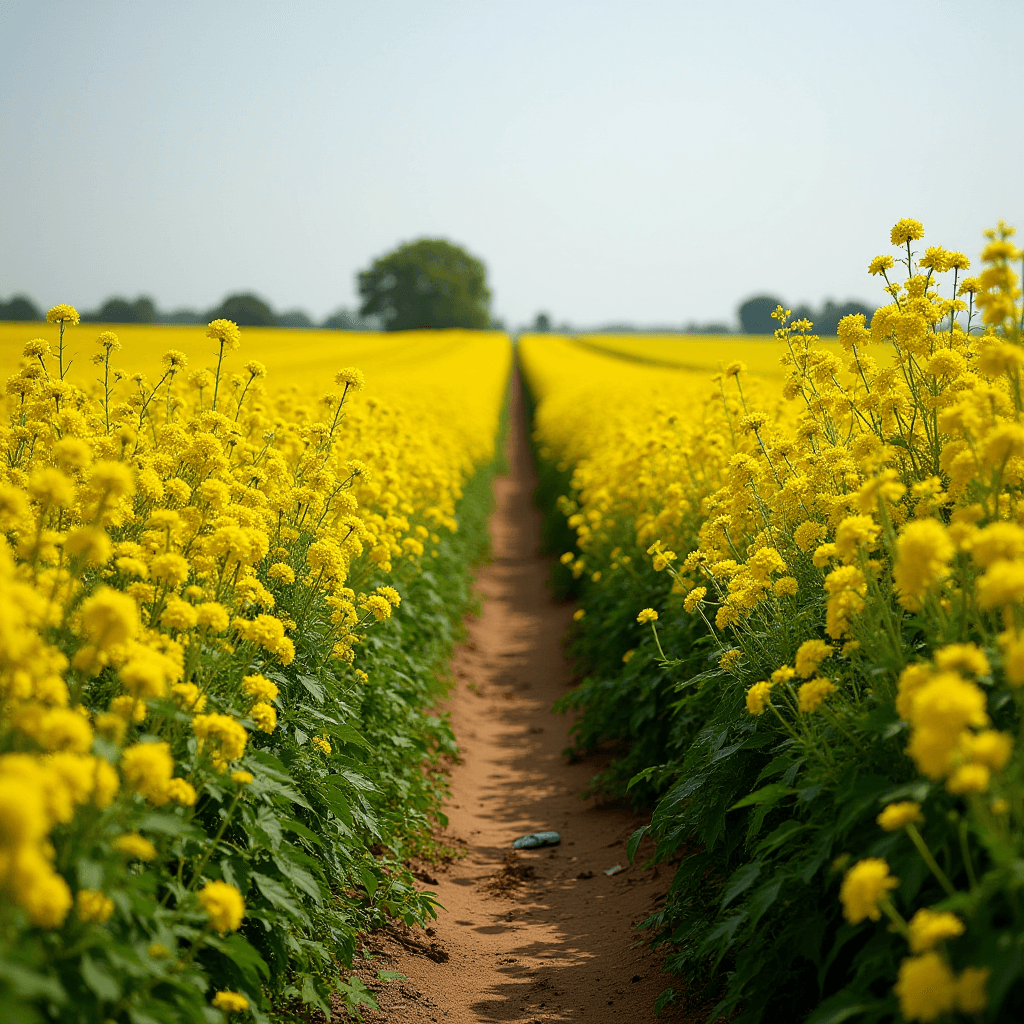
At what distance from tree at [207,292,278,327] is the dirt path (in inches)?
3677

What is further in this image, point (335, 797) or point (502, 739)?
point (502, 739)

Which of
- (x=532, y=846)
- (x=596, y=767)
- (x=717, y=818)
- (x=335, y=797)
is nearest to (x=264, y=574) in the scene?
(x=335, y=797)

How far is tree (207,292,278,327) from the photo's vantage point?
3846 inches

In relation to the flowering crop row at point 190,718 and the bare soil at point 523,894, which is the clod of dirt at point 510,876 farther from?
the flowering crop row at point 190,718

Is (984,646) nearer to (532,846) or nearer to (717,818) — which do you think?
(717,818)

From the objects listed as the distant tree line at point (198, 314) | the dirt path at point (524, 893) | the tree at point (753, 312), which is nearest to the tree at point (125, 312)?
the distant tree line at point (198, 314)

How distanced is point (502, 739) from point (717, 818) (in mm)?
5044

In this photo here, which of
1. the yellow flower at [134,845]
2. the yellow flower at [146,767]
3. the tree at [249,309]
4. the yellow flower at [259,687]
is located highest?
the tree at [249,309]

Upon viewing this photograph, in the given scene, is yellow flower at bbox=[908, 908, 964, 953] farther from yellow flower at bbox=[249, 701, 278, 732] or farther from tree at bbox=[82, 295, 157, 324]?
tree at bbox=[82, 295, 157, 324]

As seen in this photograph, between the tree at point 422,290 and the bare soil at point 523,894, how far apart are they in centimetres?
9606

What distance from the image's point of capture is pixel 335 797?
3871 millimetres

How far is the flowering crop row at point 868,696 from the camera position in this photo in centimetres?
207

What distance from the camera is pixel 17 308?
6900 cm

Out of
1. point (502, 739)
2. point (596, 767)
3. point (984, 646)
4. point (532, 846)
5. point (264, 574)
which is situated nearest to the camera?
point (984, 646)
